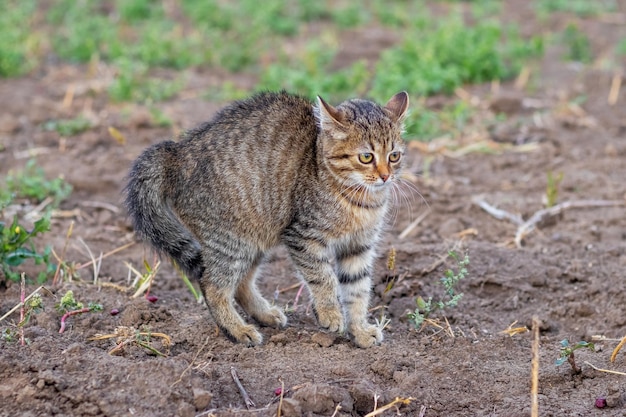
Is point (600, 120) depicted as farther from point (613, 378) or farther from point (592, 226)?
point (613, 378)

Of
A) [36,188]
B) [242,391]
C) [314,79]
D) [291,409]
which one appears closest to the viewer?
[291,409]

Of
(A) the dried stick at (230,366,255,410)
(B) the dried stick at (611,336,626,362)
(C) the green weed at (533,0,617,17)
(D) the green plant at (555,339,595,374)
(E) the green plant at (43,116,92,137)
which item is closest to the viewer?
(A) the dried stick at (230,366,255,410)

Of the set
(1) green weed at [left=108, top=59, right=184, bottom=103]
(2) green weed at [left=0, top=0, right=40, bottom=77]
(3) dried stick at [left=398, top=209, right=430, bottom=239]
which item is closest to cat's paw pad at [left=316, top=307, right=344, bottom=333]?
(3) dried stick at [left=398, top=209, right=430, bottom=239]

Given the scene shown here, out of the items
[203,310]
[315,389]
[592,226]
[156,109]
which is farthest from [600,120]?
[315,389]

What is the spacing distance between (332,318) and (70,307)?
1.55 metres

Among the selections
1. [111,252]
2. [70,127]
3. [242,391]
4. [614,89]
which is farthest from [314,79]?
[242,391]

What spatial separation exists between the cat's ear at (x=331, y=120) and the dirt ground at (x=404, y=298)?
123 cm

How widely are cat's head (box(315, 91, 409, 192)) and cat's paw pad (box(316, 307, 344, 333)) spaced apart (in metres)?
0.77

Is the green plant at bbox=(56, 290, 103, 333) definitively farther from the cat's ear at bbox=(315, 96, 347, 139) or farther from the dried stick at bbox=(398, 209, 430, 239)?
the dried stick at bbox=(398, 209, 430, 239)

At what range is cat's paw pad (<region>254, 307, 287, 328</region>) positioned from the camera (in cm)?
555

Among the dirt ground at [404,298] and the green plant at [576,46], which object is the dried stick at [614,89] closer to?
the dirt ground at [404,298]

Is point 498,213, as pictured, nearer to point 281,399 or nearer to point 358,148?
point 358,148

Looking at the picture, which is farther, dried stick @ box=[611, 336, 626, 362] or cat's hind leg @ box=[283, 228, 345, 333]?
cat's hind leg @ box=[283, 228, 345, 333]

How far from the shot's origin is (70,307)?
5.18 m
